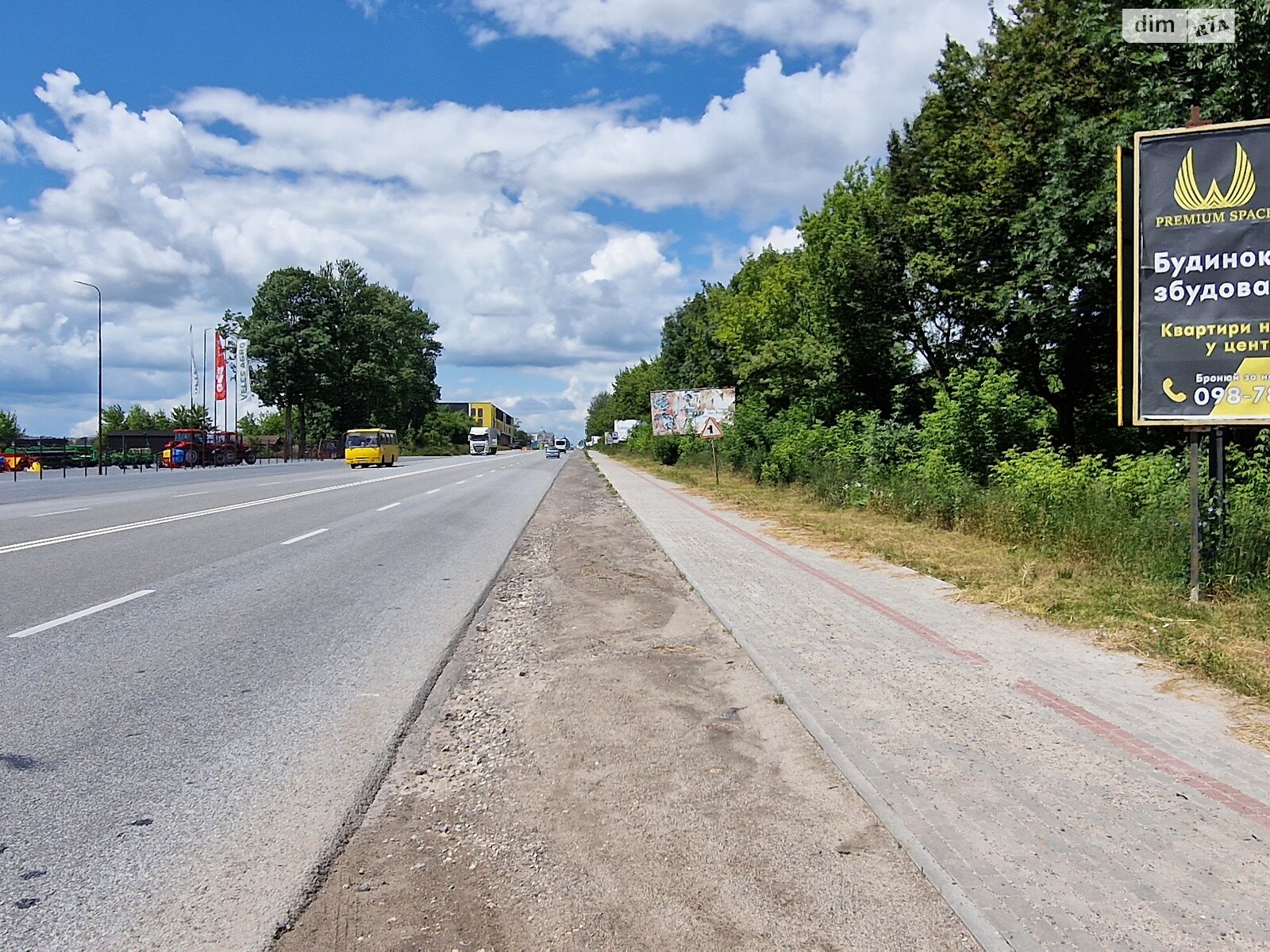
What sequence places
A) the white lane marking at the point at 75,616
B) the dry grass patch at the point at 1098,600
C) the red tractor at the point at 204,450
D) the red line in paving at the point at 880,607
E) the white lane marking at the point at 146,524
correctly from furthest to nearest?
1. the red tractor at the point at 204,450
2. the white lane marking at the point at 146,524
3. the white lane marking at the point at 75,616
4. the red line in paving at the point at 880,607
5. the dry grass patch at the point at 1098,600

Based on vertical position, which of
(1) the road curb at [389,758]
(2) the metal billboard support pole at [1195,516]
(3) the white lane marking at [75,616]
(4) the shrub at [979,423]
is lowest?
(1) the road curb at [389,758]

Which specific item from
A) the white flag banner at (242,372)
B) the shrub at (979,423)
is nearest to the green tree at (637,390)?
the white flag banner at (242,372)

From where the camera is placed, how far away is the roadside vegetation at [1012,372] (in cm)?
930

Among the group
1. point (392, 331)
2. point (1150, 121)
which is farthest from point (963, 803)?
point (392, 331)

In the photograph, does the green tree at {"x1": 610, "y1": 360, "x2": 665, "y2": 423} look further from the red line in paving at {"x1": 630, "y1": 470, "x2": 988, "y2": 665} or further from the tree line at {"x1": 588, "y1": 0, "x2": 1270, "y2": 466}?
the red line in paving at {"x1": 630, "y1": 470, "x2": 988, "y2": 665}

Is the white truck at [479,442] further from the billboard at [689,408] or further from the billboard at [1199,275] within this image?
the billboard at [1199,275]

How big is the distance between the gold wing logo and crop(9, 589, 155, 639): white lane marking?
1072 centimetres

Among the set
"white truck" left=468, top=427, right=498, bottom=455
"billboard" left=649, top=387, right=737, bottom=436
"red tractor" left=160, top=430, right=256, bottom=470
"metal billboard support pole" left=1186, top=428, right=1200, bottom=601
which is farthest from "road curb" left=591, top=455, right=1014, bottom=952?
"white truck" left=468, top=427, right=498, bottom=455

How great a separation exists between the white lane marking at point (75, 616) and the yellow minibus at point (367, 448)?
52.4 meters

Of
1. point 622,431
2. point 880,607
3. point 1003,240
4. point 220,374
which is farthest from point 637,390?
point 880,607

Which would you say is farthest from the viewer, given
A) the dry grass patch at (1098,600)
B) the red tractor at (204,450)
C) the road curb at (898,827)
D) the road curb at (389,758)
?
the red tractor at (204,450)

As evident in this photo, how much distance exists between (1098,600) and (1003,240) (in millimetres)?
18687

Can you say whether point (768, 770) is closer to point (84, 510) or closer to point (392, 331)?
point (84, 510)

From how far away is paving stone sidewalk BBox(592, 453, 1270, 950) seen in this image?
3.34 metres
